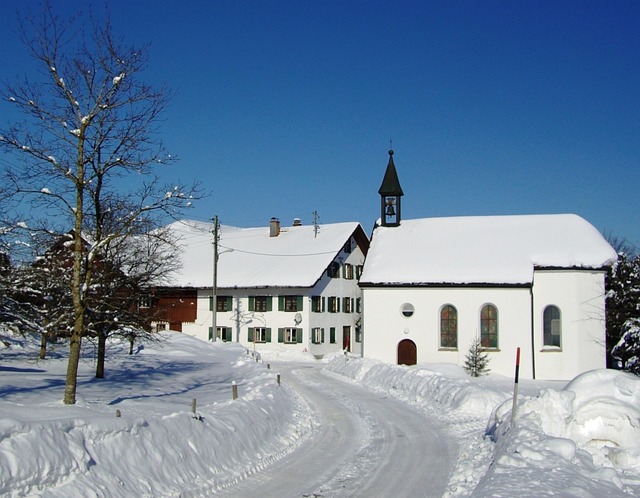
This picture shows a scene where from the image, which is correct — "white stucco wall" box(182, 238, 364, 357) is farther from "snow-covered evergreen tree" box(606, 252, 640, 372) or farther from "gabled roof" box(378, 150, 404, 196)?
"snow-covered evergreen tree" box(606, 252, 640, 372)

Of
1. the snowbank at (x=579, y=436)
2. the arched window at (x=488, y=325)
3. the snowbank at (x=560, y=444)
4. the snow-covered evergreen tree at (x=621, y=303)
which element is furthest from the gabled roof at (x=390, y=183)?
the snowbank at (x=579, y=436)

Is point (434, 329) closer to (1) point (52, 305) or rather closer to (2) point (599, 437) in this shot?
(1) point (52, 305)

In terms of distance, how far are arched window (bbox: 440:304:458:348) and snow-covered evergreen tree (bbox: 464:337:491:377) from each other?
139cm

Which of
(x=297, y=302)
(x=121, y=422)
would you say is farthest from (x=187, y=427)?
(x=297, y=302)

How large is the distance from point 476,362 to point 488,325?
8.80 feet

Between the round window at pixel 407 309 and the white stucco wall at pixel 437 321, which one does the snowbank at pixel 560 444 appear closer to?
the white stucco wall at pixel 437 321

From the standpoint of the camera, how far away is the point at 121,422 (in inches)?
397

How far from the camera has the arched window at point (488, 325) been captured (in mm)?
35156

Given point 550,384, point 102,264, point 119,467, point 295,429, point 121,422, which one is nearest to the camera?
point 119,467

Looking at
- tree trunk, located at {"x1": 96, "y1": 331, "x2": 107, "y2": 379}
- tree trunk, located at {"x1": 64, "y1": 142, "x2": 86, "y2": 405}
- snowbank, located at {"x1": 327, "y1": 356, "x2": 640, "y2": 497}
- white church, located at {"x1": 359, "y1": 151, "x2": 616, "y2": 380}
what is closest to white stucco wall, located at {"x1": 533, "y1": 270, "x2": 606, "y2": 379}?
white church, located at {"x1": 359, "y1": 151, "x2": 616, "y2": 380}

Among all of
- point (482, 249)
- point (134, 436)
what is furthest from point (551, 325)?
point (134, 436)

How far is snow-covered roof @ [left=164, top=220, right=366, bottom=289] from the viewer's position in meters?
47.2

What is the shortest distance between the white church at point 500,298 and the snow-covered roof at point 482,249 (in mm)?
57

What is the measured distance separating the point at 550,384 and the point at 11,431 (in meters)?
27.9
